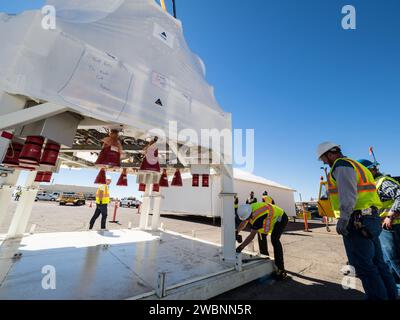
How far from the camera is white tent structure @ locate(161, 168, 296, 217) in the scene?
14047 mm

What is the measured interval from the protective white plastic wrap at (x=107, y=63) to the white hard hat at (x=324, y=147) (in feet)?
5.43

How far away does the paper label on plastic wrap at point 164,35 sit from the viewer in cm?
267

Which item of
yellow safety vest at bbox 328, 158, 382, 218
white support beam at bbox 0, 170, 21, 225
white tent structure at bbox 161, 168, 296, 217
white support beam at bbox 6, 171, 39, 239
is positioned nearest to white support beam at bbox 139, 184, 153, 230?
white support beam at bbox 6, 171, 39, 239

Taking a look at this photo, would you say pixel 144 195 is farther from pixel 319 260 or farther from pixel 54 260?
pixel 319 260

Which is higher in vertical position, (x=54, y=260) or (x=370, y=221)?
(x=370, y=221)

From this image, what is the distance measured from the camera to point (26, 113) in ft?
5.38

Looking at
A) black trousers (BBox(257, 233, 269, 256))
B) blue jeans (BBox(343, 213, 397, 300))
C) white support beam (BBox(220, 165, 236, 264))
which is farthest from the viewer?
black trousers (BBox(257, 233, 269, 256))

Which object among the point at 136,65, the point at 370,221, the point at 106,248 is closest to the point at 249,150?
the point at 370,221

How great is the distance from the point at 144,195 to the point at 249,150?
5.27m

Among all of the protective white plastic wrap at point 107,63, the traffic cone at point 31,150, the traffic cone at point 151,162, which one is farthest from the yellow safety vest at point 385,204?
the traffic cone at point 31,150

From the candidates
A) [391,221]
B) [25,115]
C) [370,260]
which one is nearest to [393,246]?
[391,221]

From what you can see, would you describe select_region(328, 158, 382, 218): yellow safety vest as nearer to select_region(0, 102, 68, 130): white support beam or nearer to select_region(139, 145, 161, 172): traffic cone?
select_region(139, 145, 161, 172): traffic cone

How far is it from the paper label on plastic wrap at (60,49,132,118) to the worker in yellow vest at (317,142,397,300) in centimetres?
259

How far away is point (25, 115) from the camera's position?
1.64 m
